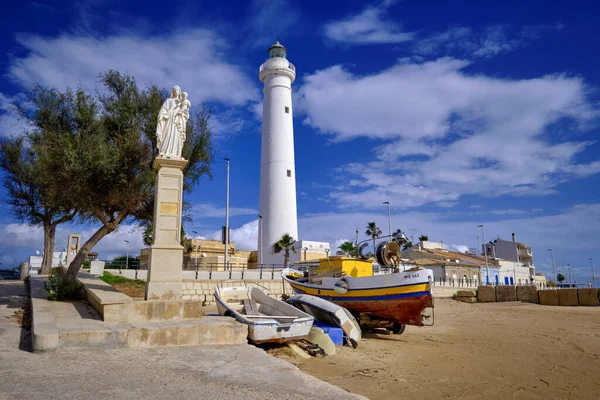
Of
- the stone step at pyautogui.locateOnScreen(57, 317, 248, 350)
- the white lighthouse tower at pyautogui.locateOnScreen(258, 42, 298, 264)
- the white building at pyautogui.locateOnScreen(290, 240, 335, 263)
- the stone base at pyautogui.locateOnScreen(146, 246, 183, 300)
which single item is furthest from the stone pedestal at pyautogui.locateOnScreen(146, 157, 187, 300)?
the white building at pyautogui.locateOnScreen(290, 240, 335, 263)

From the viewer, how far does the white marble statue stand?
400 inches

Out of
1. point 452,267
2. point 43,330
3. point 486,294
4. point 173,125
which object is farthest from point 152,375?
point 452,267

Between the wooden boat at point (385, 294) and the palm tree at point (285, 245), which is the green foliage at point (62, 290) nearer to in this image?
the wooden boat at point (385, 294)

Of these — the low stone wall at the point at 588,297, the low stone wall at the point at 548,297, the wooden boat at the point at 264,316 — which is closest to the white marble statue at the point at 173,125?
the wooden boat at the point at 264,316

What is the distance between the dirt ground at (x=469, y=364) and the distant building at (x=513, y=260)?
4445cm

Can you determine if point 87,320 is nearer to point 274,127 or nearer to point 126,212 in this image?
point 126,212

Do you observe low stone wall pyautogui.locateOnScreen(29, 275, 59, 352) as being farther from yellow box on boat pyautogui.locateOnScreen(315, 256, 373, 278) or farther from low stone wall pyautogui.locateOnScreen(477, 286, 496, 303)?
low stone wall pyautogui.locateOnScreen(477, 286, 496, 303)

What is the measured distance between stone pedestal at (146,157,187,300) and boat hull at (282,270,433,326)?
22.6 ft

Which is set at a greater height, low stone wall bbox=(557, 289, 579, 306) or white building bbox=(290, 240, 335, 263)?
white building bbox=(290, 240, 335, 263)

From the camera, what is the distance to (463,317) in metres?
20.6

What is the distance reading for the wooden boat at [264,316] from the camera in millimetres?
8609

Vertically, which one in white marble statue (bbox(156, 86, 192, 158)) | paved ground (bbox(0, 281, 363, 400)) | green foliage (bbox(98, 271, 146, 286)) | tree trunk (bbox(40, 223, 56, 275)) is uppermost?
white marble statue (bbox(156, 86, 192, 158))

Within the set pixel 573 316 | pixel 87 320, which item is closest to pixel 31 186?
pixel 87 320

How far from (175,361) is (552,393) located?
6436mm
